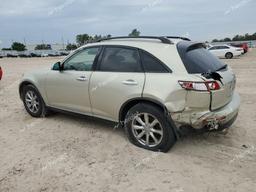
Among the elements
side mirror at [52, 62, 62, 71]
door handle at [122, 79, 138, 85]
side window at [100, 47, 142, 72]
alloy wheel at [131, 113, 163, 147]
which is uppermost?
side window at [100, 47, 142, 72]

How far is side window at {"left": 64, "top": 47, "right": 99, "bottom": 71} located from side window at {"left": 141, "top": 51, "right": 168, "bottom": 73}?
3.47ft

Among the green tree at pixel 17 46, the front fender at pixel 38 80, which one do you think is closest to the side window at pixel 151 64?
the front fender at pixel 38 80

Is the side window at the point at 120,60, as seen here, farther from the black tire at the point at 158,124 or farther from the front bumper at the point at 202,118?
the front bumper at the point at 202,118

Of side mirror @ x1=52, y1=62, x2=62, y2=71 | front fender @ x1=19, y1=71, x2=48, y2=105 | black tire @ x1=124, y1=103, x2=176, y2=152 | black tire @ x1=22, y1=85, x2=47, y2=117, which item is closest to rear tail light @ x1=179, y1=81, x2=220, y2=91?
black tire @ x1=124, y1=103, x2=176, y2=152

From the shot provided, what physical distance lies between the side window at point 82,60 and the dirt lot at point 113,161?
1184mm

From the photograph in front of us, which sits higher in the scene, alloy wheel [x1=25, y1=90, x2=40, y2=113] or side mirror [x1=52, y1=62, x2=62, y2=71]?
side mirror [x1=52, y1=62, x2=62, y2=71]

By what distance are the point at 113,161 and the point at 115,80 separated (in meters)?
1.29

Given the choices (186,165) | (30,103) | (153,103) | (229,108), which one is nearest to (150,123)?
(153,103)

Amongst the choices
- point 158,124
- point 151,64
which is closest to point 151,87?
point 151,64

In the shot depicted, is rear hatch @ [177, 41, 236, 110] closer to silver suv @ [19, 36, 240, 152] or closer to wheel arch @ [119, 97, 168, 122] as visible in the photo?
silver suv @ [19, 36, 240, 152]

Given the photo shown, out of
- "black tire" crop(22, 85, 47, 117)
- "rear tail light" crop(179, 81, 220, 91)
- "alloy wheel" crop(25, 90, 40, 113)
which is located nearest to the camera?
"rear tail light" crop(179, 81, 220, 91)

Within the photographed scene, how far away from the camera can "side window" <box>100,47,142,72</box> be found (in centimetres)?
487

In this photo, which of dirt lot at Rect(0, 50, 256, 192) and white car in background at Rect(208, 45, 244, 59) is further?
white car in background at Rect(208, 45, 244, 59)

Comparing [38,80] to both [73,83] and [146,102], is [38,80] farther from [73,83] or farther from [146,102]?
[146,102]
